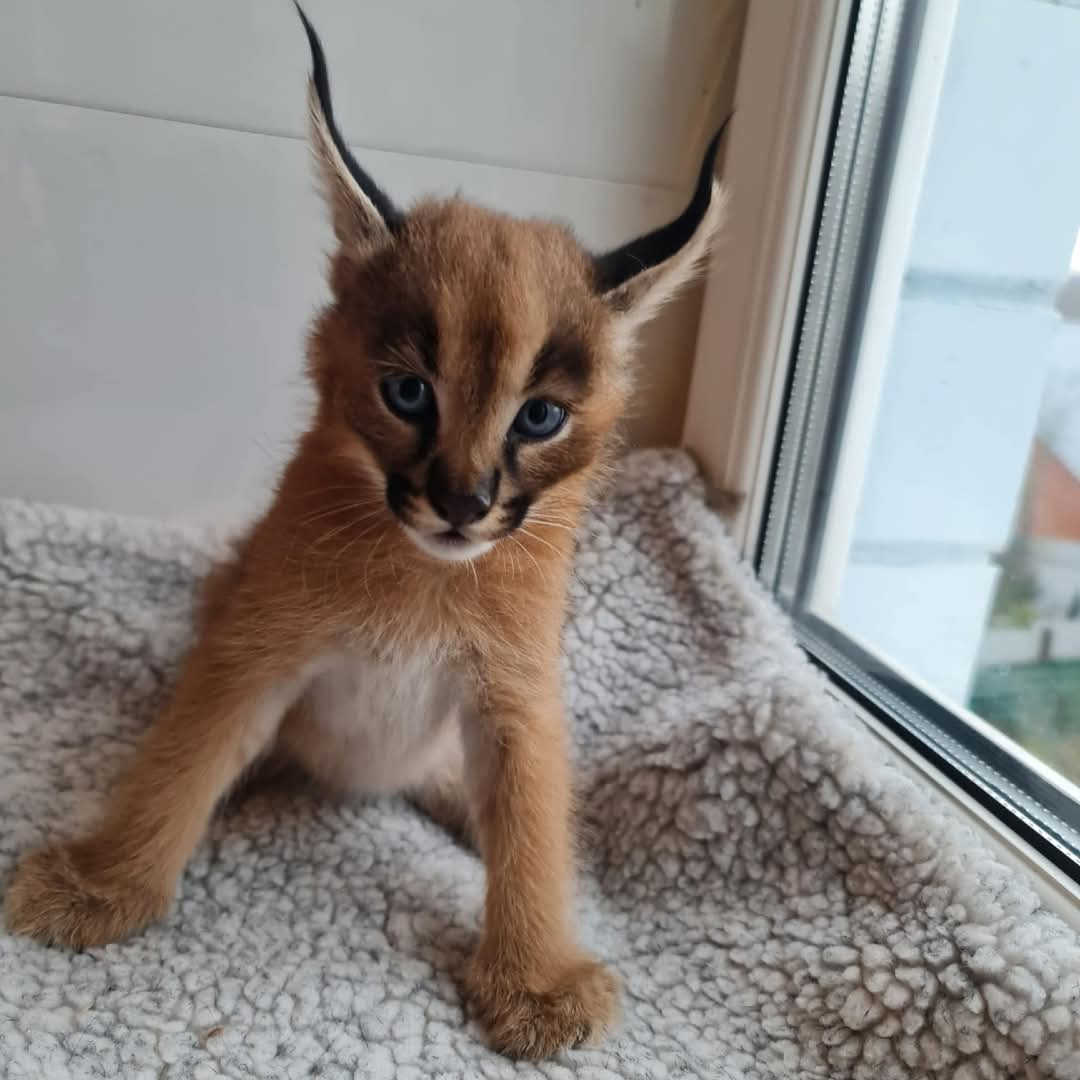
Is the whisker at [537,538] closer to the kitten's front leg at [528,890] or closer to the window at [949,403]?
the kitten's front leg at [528,890]

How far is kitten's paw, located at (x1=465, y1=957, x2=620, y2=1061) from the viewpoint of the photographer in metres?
0.80

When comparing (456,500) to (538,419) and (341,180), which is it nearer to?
(538,419)

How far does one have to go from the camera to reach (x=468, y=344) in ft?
2.43

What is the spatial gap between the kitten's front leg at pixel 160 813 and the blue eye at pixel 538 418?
281mm

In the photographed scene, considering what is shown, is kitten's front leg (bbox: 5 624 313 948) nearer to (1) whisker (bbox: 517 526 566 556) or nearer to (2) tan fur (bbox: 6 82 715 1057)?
(2) tan fur (bbox: 6 82 715 1057)

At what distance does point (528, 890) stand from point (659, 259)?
20.3 inches

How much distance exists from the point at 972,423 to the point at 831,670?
33 centimetres

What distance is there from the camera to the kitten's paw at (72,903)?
0.82 metres

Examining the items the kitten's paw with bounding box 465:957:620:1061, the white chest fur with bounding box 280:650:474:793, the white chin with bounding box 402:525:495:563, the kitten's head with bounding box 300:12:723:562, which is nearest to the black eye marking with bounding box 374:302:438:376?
the kitten's head with bounding box 300:12:723:562

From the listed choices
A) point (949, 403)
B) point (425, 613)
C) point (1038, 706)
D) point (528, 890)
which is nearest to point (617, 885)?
point (528, 890)

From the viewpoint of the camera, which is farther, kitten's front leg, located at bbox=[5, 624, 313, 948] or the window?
the window

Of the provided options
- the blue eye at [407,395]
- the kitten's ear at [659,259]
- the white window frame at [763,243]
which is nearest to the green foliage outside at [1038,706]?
the white window frame at [763,243]

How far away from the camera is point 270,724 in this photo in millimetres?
934

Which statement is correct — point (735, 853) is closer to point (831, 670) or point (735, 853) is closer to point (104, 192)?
point (831, 670)
